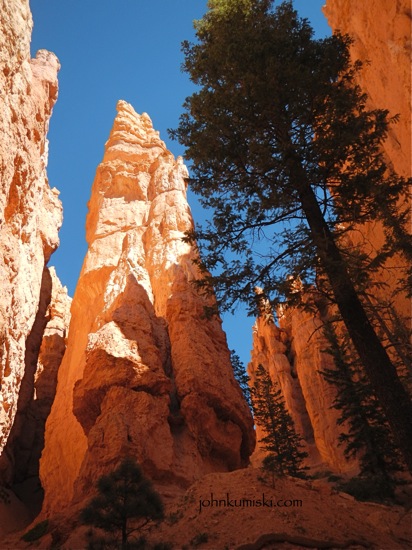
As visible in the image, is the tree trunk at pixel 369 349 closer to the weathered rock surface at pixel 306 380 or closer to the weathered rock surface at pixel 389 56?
the weathered rock surface at pixel 389 56

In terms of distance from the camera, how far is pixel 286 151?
10.8 m

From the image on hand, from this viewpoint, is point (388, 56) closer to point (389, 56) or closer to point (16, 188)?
point (389, 56)

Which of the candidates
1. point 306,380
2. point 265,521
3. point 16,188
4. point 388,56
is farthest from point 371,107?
point 306,380

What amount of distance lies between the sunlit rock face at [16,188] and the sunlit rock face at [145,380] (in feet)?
14.3

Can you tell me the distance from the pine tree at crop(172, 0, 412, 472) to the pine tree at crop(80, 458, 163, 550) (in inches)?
196

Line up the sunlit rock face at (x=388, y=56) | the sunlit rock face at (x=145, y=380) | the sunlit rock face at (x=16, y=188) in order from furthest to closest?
the sunlit rock face at (x=145, y=380), the sunlit rock face at (x=388, y=56), the sunlit rock face at (x=16, y=188)

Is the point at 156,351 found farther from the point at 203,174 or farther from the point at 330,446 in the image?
the point at 330,446

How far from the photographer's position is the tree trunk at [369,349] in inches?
317

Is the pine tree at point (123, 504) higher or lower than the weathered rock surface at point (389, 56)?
lower

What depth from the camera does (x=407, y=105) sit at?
50.2ft

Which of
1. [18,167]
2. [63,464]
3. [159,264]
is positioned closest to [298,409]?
[159,264]

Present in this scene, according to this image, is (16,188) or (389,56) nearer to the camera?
(16,188)

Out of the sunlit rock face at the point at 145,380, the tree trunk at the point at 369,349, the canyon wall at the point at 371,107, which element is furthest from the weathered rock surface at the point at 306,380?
the tree trunk at the point at 369,349

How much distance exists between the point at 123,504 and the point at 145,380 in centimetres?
929
